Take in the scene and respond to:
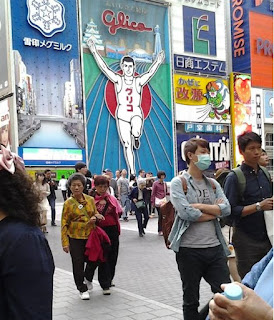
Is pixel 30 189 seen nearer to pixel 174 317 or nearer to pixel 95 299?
pixel 174 317

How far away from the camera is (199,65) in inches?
1160

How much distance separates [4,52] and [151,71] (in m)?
8.64

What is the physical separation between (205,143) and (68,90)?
20.7 m

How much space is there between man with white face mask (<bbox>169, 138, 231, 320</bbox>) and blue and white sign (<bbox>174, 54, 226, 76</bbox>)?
25.4m

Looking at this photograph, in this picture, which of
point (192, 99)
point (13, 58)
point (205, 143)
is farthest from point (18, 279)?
point (192, 99)

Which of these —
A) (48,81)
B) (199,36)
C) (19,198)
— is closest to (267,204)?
(19,198)

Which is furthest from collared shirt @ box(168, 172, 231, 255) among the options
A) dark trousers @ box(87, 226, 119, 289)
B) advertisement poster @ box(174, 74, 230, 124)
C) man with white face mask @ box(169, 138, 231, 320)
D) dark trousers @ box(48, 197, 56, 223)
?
advertisement poster @ box(174, 74, 230, 124)

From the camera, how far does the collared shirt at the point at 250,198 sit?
3.81 metres

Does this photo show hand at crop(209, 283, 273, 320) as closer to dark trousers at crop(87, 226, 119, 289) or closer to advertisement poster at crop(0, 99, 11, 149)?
dark trousers at crop(87, 226, 119, 289)

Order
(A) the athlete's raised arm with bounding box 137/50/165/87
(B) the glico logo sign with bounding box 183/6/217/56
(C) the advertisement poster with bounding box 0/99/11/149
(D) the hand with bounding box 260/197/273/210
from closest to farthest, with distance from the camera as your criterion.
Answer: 1. (D) the hand with bounding box 260/197/273/210
2. (C) the advertisement poster with bounding box 0/99/11/149
3. (A) the athlete's raised arm with bounding box 137/50/165/87
4. (B) the glico logo sign with bounding box 183/6/217/56

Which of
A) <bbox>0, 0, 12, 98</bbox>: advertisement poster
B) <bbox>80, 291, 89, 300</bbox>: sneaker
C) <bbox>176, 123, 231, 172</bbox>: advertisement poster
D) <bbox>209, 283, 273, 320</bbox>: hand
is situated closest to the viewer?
<bbox>209, 283, 273, 320</bbox>: hand

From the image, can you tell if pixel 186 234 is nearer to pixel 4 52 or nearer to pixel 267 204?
pixel 267 204

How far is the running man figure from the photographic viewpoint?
2573cm

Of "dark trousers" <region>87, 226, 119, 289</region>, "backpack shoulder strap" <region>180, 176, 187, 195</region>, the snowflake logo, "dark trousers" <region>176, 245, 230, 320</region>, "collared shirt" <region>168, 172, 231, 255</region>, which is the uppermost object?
the snowflake logo
